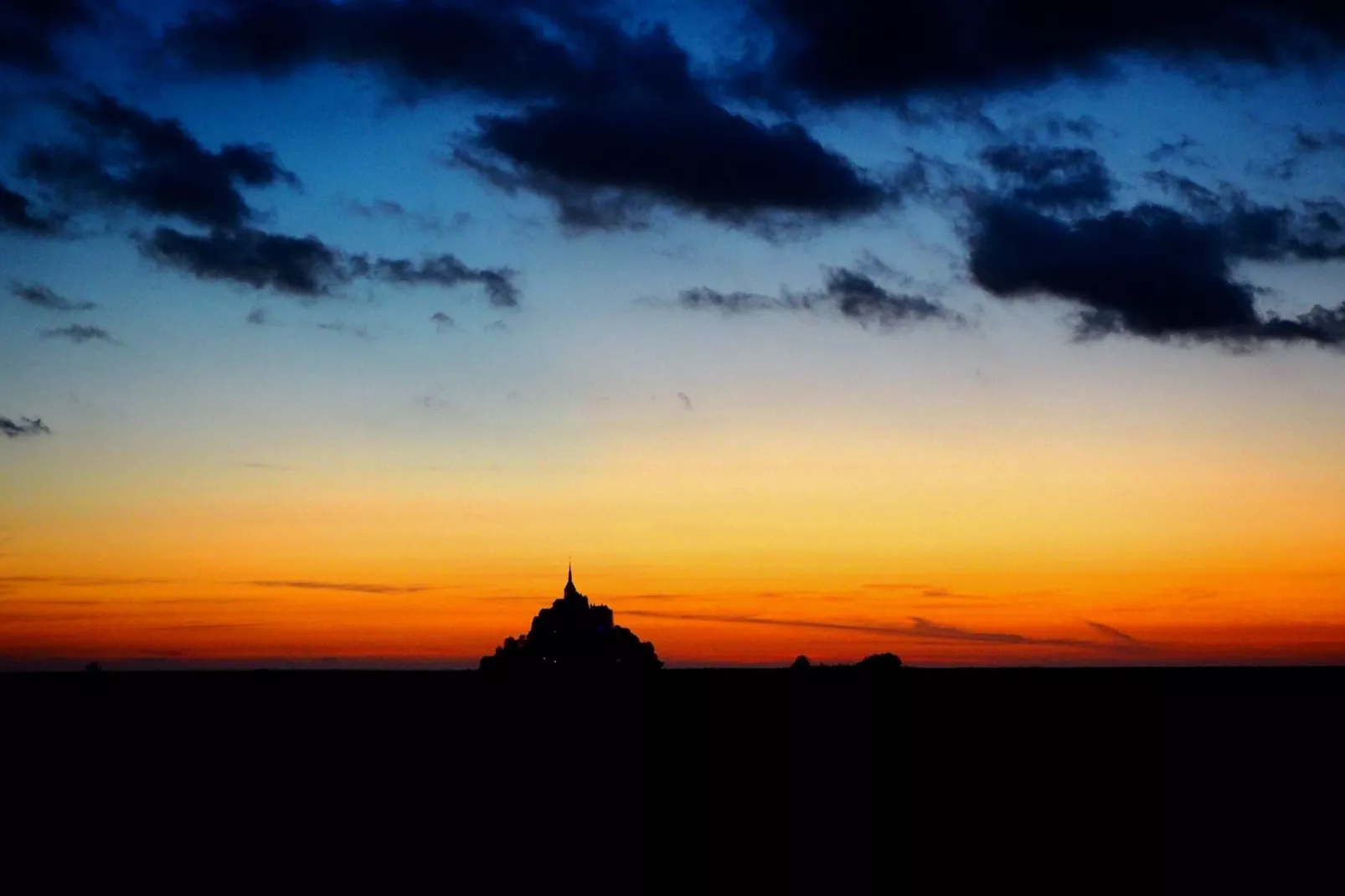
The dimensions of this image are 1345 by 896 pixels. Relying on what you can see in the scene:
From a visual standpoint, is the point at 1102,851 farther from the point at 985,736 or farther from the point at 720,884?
the point at 985,736

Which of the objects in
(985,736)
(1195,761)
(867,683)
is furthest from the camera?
(985,736)

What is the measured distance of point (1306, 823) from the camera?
8369cm

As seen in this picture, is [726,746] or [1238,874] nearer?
[1238,874]

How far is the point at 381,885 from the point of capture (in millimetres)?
60219

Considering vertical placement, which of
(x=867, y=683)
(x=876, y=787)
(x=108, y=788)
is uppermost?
(x=867, y=683)

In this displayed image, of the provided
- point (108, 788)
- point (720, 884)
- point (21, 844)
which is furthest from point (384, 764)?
point (720, 884)

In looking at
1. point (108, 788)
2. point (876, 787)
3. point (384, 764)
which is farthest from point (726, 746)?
point (876, 787)

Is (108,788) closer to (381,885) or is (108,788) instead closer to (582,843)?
(582,843)

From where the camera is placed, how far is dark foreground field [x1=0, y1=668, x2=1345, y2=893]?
12.3 metres

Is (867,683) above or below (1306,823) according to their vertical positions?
above

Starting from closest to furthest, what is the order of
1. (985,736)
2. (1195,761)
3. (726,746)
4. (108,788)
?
(108,788) < (1195,761) < (726,746) < (985,736)

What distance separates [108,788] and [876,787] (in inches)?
4863

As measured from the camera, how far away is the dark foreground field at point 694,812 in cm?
1230

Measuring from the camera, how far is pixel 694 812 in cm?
1157
